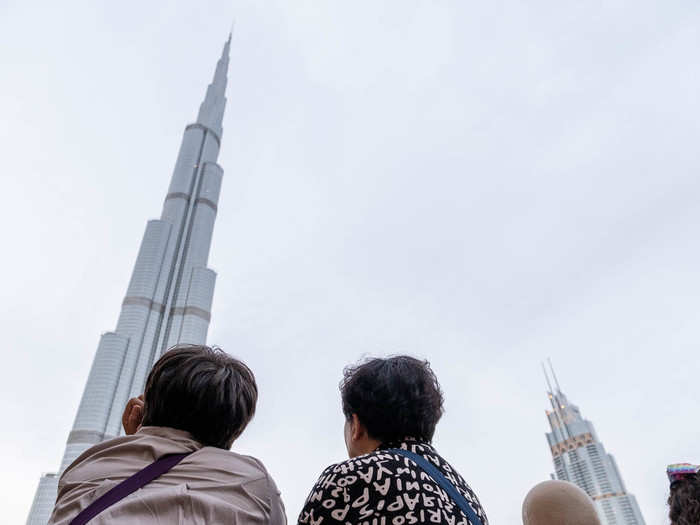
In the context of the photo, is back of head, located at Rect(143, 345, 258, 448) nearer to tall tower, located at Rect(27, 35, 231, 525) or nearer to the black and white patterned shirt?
the black and white patterned shirt

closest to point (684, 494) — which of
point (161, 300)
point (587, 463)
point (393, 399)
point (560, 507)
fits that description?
point (560, 507)

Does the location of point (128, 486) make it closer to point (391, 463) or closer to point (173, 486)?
point (173, 486)

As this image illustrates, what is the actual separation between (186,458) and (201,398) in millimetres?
122

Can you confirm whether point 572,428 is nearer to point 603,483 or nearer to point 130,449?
point 603,483

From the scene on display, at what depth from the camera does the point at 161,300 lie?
47.4 feet

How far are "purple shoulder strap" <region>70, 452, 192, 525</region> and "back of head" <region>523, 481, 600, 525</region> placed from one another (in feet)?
3.17

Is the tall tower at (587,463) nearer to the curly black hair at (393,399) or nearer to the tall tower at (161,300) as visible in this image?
the tall tower at (161,300)

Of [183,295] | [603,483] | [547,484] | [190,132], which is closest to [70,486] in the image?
[547,484]

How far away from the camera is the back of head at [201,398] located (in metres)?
0.82

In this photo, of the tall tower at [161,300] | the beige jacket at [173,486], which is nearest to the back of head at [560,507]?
the beige jacket at [173,486]

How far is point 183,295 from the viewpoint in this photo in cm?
1464

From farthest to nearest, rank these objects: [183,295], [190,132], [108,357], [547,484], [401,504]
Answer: [190,132] < [183,295] < [108,357] < [547,484] < [401,504]

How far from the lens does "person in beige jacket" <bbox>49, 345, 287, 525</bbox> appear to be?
643 mm

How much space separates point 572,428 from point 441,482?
1646 inches
